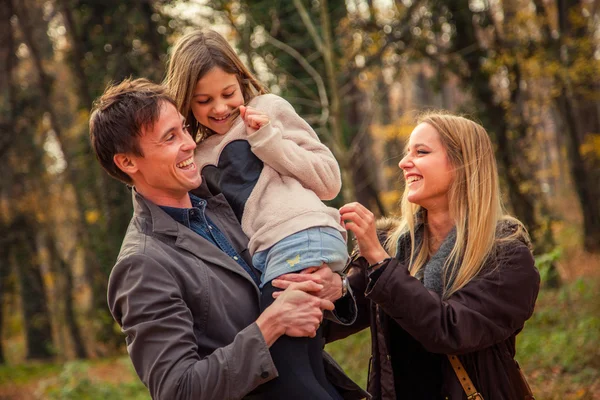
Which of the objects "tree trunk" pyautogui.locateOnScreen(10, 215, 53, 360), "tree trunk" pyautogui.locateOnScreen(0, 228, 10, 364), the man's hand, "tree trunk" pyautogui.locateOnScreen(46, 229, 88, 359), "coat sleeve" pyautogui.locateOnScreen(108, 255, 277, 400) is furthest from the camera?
"tree trunk" pyautogui.locateOnScreen(10, 215, 53, 360)

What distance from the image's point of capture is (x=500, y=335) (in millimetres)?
2959

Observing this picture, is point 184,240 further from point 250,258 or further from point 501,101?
point 501,101

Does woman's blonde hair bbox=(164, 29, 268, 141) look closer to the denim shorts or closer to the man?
the man

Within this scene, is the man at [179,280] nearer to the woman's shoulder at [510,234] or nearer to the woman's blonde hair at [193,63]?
the woman's blonde hair at [193,63]

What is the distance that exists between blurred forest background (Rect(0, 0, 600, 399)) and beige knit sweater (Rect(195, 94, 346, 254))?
379cm

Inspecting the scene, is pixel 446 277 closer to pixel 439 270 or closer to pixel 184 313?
pixel 439 270

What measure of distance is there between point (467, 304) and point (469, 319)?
8cm

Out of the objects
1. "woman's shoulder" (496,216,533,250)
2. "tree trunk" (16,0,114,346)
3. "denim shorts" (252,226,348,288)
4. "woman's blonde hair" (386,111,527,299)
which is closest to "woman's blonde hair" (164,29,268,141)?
"denim shorts" (252,226,348,288)

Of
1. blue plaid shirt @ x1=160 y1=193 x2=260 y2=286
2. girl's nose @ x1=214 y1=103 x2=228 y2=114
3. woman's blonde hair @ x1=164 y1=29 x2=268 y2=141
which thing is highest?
woman's blonde hair @ x1=164 y1=29 x2=268 y2=141

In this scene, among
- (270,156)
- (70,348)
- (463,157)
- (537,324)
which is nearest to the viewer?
(270,156)

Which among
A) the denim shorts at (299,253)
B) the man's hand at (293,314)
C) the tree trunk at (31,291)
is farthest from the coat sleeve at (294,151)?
the tree trunk at (31,291)

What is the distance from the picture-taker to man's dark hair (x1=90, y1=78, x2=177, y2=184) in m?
2.70

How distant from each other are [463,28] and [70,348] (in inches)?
488

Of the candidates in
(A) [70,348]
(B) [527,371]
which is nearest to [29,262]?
(A) [70,348]
